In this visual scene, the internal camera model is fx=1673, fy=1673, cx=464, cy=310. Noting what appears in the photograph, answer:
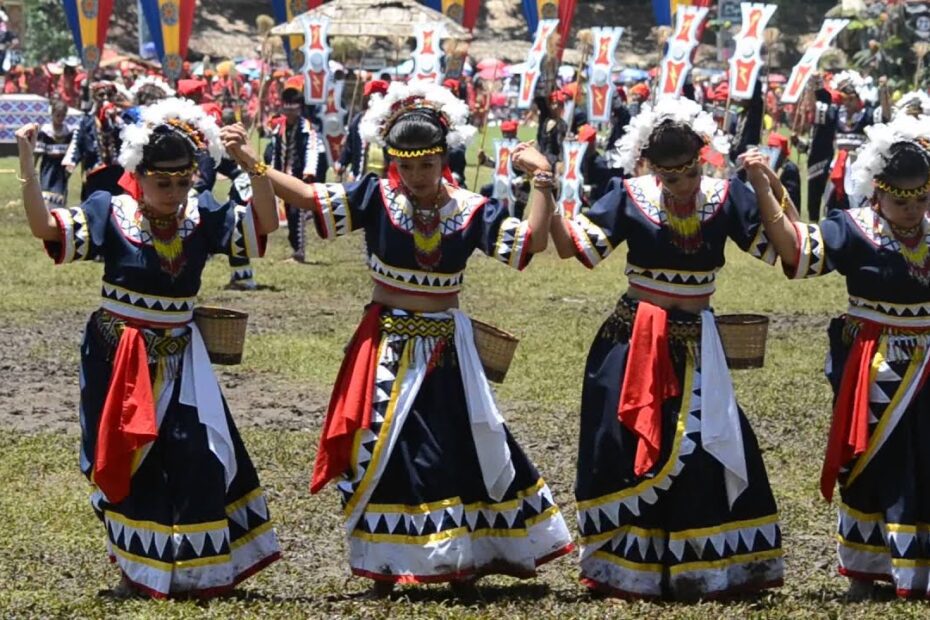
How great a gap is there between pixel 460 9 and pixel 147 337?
21.1 m

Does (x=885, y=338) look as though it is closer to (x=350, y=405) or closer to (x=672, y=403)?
(x=672, y=403)

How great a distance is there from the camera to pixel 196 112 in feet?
19.3

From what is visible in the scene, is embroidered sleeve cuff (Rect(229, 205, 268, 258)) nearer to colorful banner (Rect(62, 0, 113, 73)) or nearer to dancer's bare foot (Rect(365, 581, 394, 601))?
dancer's bare foot (Rect(365, 581, 394, 601))

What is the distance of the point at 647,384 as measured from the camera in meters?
5.92

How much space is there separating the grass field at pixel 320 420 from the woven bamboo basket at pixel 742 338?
2.84 feet

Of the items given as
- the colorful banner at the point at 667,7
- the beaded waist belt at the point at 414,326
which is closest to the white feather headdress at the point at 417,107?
the beaded waist belt at the point at 414,326

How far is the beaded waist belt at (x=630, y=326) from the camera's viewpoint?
6.00 meters

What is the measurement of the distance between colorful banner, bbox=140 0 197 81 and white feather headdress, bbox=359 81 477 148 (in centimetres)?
1859

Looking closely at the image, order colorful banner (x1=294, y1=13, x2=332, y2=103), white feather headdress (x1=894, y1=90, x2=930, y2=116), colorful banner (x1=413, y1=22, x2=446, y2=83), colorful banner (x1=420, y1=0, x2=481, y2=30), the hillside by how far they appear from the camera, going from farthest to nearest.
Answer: the hillside, colorful banner (x1=420, y1=0, x2=481, y2=30), colorful banner (x1=294, y1=13, x2=332, y2=103), colorful banner (x1=413, y1=22, x2=446, y2=83), white feather headdress (x1=894, y1=90, x2=930, y2=116)

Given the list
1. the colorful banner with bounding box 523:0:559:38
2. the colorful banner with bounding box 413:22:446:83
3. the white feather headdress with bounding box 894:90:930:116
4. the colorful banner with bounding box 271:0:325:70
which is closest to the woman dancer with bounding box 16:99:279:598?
the white feather headdress with bounding box 894:90:930:116

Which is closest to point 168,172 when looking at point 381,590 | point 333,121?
point 381,590

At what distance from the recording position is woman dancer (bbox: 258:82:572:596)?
5887 mm

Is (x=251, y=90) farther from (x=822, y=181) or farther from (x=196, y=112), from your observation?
(x=196, y=112)

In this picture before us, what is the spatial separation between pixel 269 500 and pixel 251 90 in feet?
96.3
